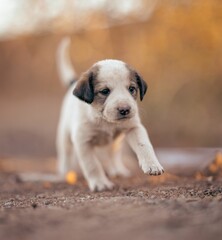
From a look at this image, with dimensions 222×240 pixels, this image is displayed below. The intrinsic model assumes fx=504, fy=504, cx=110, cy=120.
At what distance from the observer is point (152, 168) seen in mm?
4121

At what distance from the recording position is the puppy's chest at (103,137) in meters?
4.92

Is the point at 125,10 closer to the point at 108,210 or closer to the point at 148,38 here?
the point at 148,38

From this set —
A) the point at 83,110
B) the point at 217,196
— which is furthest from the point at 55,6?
the point at 217,196

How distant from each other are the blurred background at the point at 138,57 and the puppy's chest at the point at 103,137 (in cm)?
482

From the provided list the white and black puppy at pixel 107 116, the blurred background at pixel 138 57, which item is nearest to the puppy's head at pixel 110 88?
the white and black puppy at pixel 107 116

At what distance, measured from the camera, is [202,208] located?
2951mm

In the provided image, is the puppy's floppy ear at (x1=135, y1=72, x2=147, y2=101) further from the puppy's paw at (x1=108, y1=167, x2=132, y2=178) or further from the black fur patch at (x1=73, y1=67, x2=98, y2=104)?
the puppy's paw at (x1=108, y1=167, x2=132, y2=178)

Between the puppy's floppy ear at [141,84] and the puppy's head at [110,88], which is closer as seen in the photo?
the puppy's head at [110,88]

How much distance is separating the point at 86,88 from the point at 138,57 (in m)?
7.91

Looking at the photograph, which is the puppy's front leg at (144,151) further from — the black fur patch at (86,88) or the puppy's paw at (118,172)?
the puppy's paw at (118,172)

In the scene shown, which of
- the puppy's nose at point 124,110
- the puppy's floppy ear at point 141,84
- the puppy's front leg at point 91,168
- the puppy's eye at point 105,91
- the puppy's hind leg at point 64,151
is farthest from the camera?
the puppy's hind leg at point 64,151

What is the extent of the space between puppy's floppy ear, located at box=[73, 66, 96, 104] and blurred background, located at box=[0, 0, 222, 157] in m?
5.28

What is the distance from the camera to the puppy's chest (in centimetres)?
492

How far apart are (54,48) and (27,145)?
3.62 m
